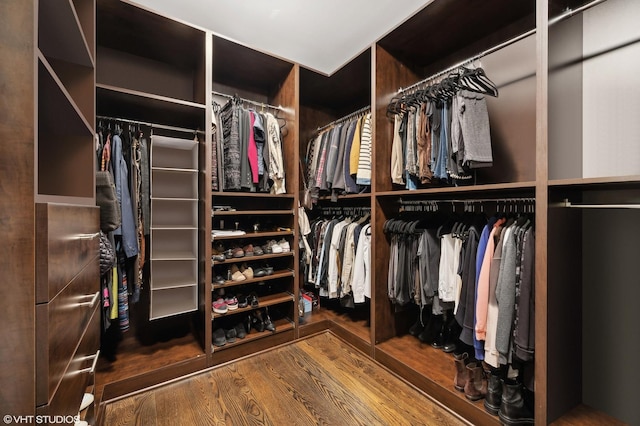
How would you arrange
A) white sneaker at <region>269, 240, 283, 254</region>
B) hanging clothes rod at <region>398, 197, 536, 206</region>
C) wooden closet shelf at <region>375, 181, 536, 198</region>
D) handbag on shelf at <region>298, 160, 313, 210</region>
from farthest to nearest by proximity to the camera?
handbag on shelf at <region>298, 160, 313, 210</region> → white sneaker at <region>269, 240, 283, 254</region> → hanging clothes rod at <region>398, 197, 536, 206</region> → wooden closet shelf at <region>375, 181, 536, 198</region>

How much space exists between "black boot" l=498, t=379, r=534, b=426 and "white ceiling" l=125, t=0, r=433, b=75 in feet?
7.37

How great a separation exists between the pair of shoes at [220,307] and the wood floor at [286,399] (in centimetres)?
39

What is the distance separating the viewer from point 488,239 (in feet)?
4.68

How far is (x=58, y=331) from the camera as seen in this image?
2.12 ft

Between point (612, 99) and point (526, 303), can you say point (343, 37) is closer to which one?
point (612, 99)

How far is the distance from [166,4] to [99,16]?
448mm

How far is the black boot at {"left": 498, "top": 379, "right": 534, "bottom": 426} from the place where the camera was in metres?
1.23

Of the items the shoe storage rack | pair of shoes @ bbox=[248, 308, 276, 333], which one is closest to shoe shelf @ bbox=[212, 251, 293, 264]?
the shoe storage rack

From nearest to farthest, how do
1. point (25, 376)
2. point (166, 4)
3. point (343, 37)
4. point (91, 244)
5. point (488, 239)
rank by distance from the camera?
point (25, 376) < point (91, 244) < point (488, 239) < point (166, 4) < point (343, 37)

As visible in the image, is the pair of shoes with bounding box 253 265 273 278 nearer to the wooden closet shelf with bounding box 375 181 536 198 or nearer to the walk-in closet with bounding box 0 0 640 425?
the walk-in closet with bounding box 0 0 640 425

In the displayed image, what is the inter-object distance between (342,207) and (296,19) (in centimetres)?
169

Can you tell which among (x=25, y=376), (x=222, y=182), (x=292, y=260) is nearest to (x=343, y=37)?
(x=222, y=182)

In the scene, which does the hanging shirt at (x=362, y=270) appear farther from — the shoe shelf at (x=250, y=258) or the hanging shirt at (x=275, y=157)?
the hanging shirt at (x=275, y=157)

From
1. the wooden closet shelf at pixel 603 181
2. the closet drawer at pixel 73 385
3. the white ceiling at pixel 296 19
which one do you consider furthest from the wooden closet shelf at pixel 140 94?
the wooden closet shelf at pixel 603 181
